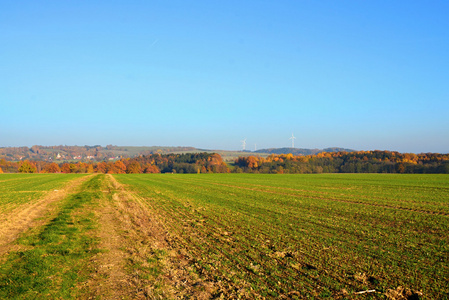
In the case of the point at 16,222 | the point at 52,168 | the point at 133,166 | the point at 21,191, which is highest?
the point at 16,222

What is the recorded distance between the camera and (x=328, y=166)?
424 ft

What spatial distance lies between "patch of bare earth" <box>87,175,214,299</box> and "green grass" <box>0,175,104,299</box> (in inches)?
21.2

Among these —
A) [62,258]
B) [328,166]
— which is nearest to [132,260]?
[62,258]

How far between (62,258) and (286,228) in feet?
32.4

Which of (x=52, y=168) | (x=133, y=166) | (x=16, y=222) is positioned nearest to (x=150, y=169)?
(x=133, y=166)

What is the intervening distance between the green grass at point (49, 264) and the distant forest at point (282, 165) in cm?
11213

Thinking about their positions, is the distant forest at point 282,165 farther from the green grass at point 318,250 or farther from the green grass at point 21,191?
the green grass at point 318,250

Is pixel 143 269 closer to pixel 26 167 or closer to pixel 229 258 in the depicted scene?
pixel 229 258

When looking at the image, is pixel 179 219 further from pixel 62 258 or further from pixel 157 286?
pixel 157 286

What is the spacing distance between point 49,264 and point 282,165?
418 feet

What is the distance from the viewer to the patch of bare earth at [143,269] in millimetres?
7434

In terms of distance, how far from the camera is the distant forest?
113562 millimetres

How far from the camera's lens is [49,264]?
30.1 ft

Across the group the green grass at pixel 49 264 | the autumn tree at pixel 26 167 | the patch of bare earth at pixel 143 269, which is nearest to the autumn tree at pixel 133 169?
the autumn tree at pixel 26 167
